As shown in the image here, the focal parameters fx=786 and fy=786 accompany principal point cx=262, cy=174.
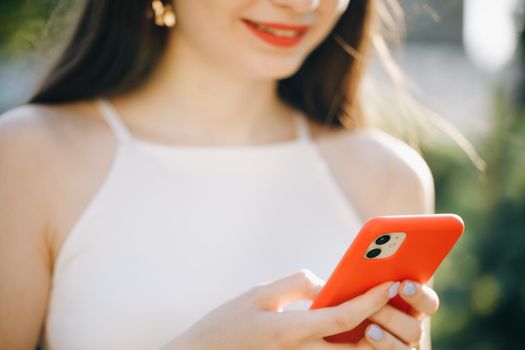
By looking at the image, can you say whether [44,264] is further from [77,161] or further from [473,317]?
[473,317]

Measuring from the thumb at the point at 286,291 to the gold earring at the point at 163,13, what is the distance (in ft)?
2.86

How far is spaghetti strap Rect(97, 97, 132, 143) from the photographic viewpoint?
6.60ft

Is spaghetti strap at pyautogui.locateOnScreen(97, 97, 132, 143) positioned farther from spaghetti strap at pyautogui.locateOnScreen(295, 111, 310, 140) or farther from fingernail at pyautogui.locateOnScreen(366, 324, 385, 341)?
fingernail at pyautogui.locateOnScreen(366, 324, 385, 341)

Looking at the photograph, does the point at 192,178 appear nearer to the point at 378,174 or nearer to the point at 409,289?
the point at 378,174

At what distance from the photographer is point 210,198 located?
6.70 feet

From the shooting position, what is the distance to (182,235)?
1.94 m

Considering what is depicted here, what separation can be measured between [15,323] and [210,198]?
22.3 inches

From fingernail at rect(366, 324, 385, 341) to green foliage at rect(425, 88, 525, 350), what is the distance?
249cm

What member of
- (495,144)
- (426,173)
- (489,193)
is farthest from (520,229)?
(426,173)

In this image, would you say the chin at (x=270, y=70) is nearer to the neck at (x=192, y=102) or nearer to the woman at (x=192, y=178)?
the woman at (x=192, y=178)

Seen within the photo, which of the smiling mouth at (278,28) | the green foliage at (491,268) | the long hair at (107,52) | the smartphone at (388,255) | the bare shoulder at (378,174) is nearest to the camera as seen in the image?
the smartphone at (388,255)

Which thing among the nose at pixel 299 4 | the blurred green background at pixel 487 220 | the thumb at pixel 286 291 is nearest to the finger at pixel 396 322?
the thumb at pixel 286 291

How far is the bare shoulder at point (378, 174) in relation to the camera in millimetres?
2184

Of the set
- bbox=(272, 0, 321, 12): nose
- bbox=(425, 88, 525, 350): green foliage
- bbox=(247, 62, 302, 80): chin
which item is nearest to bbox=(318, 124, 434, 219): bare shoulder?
bbox=(247, 62, 302, 80): chin
